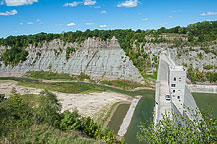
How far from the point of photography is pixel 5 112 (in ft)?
57.1

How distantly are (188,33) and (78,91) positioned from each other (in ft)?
142

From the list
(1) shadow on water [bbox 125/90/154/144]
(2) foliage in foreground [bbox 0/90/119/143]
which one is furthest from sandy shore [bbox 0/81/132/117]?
(2) foliage in foreground [bbox 0/90/119/143]

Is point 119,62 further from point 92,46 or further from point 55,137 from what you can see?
point 55,137

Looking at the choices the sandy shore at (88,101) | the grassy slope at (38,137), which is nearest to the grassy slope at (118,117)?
the sandy shore at (88,101)

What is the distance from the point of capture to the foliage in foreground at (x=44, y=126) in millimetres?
11758

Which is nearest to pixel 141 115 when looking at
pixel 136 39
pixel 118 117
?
pixel 118 117

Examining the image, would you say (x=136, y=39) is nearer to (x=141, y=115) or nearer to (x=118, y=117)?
(x=141, y=115)

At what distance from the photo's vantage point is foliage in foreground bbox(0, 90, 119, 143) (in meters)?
11.8

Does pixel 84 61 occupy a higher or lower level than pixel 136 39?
lower

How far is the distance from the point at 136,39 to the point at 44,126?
2049 inches

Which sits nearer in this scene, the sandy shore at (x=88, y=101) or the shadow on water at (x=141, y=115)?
the shadow on water at (x=141, y=115)

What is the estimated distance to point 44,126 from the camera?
45.0ft

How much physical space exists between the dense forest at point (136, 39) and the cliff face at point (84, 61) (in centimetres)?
213

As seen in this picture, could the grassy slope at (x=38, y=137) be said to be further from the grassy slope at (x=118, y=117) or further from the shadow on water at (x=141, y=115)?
the grassy slope at (x=118, y=117)
